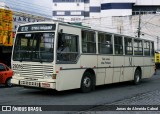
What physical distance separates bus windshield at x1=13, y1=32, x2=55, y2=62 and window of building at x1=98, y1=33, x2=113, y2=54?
320cm

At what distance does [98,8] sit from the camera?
8338 cm

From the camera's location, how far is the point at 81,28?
13719mm

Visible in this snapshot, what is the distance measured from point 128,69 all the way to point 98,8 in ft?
219

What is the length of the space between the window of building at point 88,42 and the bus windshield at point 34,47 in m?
1.89

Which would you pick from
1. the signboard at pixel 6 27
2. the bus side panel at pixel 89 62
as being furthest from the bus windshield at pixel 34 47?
the signboard at pixel 6 27

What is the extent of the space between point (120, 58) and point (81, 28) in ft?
12.6

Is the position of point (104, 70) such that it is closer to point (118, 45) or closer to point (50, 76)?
point (118, 45)

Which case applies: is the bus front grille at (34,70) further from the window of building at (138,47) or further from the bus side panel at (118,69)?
the window of building at (138,47)

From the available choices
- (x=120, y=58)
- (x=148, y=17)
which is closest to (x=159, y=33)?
(x=148, y=17)

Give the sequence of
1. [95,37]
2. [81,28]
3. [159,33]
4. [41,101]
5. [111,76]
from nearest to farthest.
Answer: [41,101], [81,28], [95,37], [111,76], [159,33]

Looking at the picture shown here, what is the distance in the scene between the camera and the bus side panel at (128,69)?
17500mm

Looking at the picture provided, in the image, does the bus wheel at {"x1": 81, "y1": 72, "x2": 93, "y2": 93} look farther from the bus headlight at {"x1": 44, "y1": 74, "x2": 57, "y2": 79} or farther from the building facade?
the building facade

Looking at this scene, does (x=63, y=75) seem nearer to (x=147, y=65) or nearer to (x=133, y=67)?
(x=133, y=67)

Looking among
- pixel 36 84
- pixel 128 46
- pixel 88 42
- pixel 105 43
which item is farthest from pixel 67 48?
pixel 128 46
